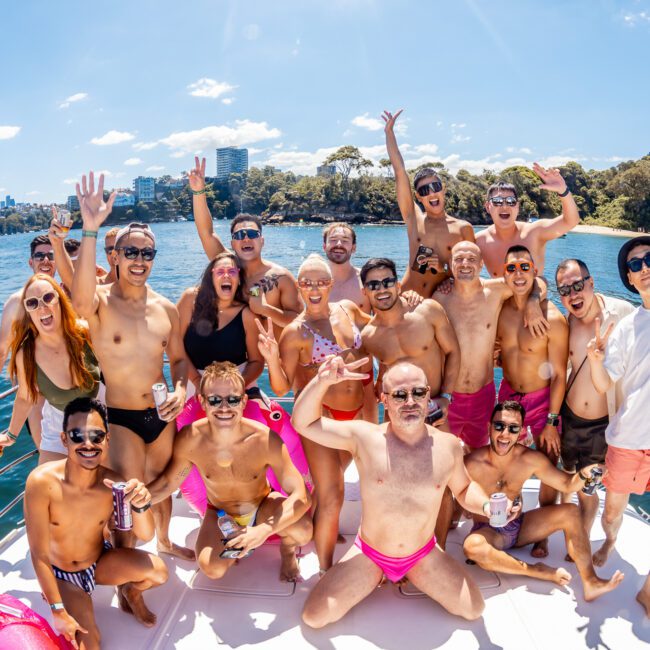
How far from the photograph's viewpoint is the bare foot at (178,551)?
11.0 ft

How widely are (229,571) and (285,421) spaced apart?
1.02 m

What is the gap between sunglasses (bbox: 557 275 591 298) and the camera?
10.4 feet

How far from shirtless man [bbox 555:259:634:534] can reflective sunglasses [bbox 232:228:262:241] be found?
2.30 meters

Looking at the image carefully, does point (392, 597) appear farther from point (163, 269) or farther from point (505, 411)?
point (163, 269)

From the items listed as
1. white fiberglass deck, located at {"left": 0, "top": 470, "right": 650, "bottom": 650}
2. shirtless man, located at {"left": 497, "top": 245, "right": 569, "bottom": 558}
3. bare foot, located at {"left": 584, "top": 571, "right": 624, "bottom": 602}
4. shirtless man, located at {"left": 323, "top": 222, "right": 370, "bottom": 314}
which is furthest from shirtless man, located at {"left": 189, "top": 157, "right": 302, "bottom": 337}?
bare foot, located at {"left": 584, "top": 571, "right": 624, "bottom": 602}

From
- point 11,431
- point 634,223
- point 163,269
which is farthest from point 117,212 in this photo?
point 11,431

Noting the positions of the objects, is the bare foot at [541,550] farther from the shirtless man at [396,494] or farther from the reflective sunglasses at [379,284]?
the reflective sunglasses at [379,284]

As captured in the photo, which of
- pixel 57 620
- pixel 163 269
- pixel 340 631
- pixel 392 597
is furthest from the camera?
pixel 163 269

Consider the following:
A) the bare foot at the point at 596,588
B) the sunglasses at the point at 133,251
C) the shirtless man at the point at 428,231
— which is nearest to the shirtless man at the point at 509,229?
the shirtless man at the point at 428,231

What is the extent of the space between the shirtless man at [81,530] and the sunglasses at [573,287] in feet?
9.08

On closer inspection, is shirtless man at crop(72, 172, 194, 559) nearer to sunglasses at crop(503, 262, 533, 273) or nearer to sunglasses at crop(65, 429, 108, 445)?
sunglasses at crop(65, 429, 108, 445)

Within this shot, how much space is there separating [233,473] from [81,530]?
2.80 ft

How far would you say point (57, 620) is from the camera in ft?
7.68

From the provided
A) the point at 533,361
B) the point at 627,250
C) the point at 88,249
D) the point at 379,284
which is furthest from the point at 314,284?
the point at 627,250
